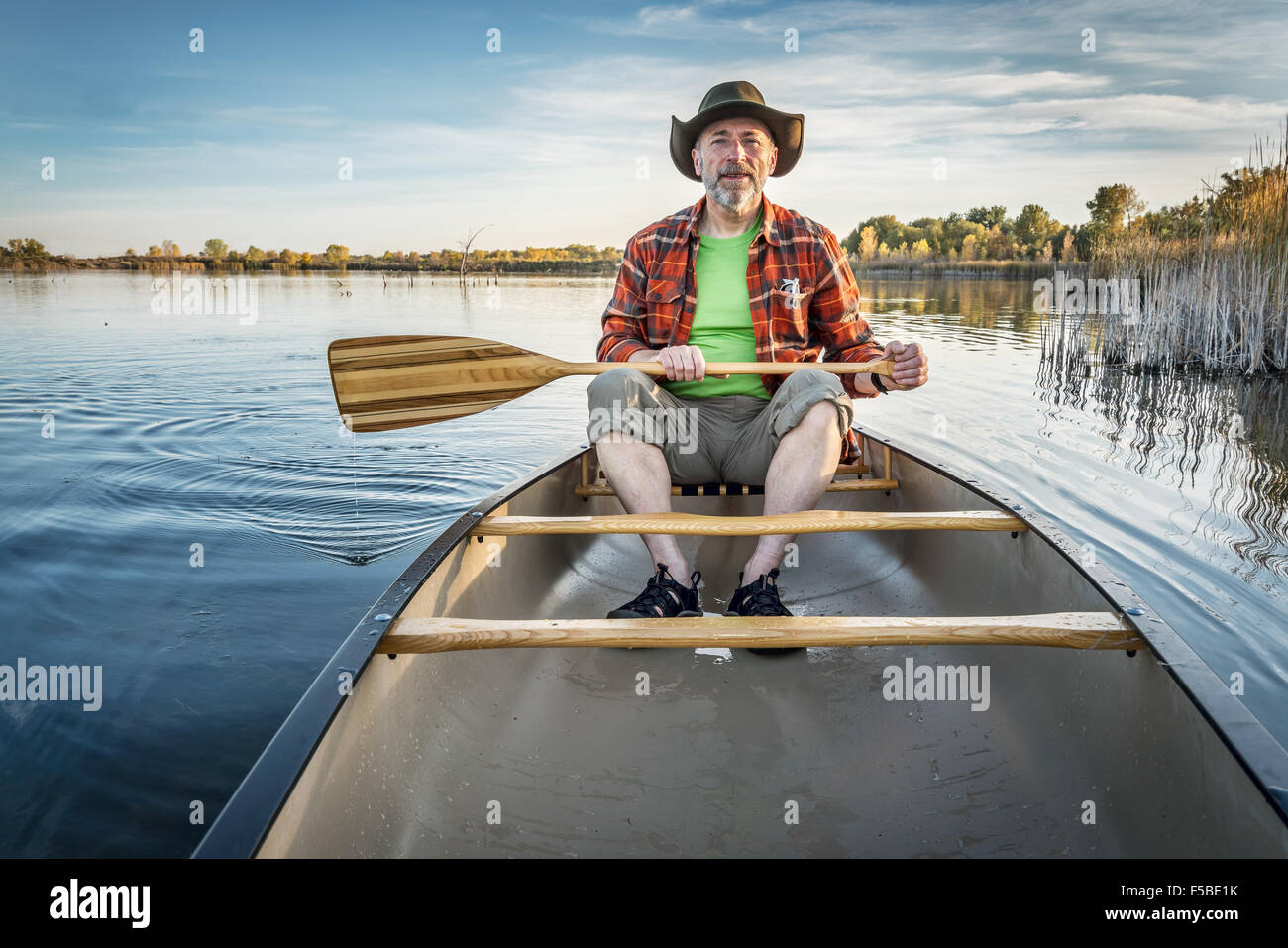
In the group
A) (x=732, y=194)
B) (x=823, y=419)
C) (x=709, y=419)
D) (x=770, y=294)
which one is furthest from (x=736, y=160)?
(x=823, y=419)

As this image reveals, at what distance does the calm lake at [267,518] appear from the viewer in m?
2.53

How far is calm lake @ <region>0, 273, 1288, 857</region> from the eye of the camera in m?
2.53

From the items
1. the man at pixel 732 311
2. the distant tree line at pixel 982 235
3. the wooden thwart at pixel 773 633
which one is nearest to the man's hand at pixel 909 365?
the man at pixel 732 311

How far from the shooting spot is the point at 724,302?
10.0 ft

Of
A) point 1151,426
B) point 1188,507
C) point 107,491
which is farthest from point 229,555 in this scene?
point 1151,426

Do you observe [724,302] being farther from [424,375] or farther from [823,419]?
[424,375]

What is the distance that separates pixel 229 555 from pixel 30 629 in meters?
0.90

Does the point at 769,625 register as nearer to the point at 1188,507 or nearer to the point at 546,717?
the point at 546,717

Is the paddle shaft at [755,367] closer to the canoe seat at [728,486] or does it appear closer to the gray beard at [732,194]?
the canoe seat at [728,486]

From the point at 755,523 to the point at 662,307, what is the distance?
1175mm

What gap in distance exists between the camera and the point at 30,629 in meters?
3.33

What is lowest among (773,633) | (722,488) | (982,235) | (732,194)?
(773,633)

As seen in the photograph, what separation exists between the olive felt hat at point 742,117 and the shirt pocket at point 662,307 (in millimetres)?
506

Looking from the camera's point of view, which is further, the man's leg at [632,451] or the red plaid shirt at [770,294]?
the red plaid shirt at [770,294]
